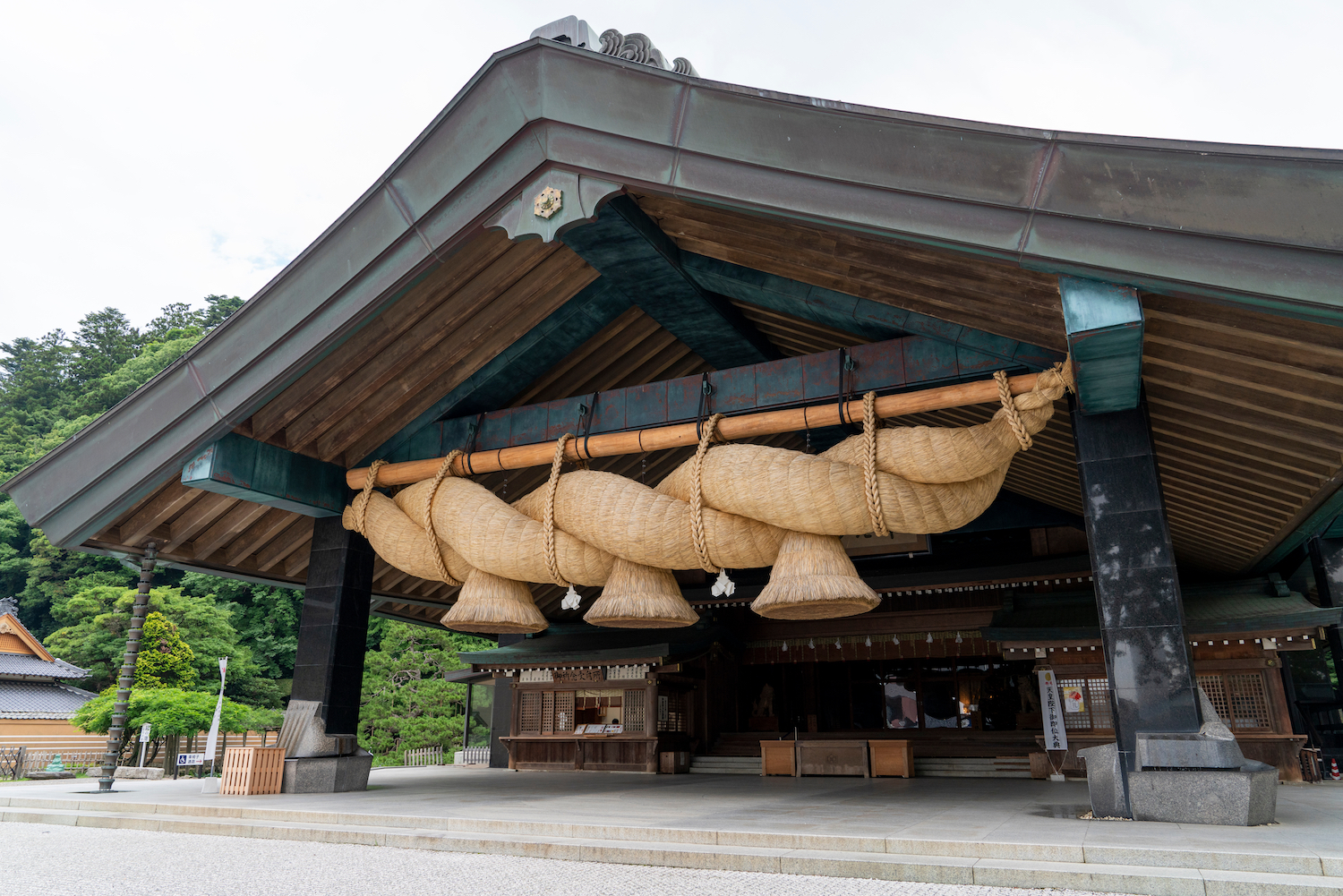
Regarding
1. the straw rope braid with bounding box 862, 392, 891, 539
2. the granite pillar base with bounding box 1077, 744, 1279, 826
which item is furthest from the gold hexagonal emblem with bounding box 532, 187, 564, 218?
the granite pillar base with bounding box 1077, 744, 1279, 826

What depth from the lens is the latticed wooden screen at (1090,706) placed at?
34.4 feet

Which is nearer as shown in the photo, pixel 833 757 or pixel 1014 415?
pixel 1014 415

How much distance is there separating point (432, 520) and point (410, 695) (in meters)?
17.1

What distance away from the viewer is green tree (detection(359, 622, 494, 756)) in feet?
70.6

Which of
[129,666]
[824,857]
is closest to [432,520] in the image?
[129,666]

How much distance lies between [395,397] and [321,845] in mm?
3943

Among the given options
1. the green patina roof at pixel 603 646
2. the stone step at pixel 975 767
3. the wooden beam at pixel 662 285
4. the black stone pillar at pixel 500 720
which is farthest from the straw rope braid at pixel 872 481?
Result: the black stone pillar at pixel 500 720

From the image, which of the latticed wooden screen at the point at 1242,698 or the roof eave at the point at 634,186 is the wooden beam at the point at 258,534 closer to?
the roof eave at the point at 634,186

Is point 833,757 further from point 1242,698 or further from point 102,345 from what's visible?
point 102,345

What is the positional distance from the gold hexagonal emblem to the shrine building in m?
0.07

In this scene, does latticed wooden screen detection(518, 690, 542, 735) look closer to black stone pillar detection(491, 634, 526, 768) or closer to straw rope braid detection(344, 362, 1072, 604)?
black stone pillar detection(491, 634, 526, 768)

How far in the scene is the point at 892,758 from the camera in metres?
11.3

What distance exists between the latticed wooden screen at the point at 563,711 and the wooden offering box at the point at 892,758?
5151 mm

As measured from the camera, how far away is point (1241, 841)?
12.5 feet
